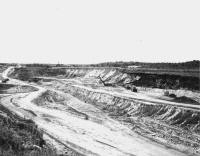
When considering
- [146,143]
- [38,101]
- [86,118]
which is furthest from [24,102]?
[146,143]

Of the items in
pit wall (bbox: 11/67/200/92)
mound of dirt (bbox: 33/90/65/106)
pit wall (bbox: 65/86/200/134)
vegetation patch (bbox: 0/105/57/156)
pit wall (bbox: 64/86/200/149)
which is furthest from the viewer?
pit wall (bbox: 11/67/200/92)

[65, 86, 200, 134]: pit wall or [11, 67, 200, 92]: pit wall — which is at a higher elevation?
[11, 67, 200, 92]: pit wall

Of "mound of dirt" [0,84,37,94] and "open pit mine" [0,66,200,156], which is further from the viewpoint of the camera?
"mound of dirt" [0,84,37,94]

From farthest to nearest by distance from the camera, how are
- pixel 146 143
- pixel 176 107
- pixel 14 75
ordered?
pixel 14 75 → pixel 176 107 → pixel 146 143

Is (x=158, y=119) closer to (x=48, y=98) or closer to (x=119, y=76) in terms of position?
(x=48, y=98)

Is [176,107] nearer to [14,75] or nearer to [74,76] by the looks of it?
[74,76]

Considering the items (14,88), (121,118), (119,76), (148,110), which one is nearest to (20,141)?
(121,118)

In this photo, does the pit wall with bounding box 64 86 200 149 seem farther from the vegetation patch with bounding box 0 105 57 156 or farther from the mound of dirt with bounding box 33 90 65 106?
the vegetation patch with bounding box 0 105 57 156

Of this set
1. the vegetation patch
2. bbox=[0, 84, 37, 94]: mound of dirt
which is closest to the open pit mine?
the vegetation patch
